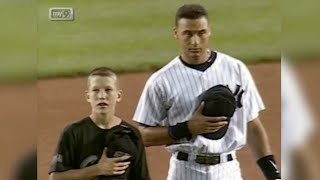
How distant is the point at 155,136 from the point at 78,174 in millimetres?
382

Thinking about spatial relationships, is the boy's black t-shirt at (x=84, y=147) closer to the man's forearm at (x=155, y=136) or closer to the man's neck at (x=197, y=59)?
the man's forearm at (x=155, y=136)

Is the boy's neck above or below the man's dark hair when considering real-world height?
below

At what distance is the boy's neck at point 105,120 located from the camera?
303 centimetres

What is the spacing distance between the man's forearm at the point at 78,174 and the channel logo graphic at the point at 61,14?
67 cm

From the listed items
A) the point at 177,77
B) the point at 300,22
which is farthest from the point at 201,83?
the point at 300,22

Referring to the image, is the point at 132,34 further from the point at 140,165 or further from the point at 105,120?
the point at 140,165

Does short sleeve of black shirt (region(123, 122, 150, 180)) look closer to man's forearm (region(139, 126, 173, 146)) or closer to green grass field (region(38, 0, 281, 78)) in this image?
man's forearm (region(139, 126, 173, 146))

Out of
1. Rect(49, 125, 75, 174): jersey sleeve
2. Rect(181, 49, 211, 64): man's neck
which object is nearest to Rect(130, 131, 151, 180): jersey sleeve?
Rect(49, 125, 75, 174): jersey sleeve

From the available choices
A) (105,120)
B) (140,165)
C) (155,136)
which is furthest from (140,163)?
(105,120)

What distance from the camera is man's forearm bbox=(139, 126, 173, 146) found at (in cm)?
304

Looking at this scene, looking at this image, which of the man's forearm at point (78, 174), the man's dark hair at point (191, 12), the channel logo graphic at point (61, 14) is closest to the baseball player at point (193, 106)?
the man's dark hair at point (191, 12)

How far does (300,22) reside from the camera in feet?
10.3

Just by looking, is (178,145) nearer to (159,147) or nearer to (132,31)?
(159,147)

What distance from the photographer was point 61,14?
117 inches
